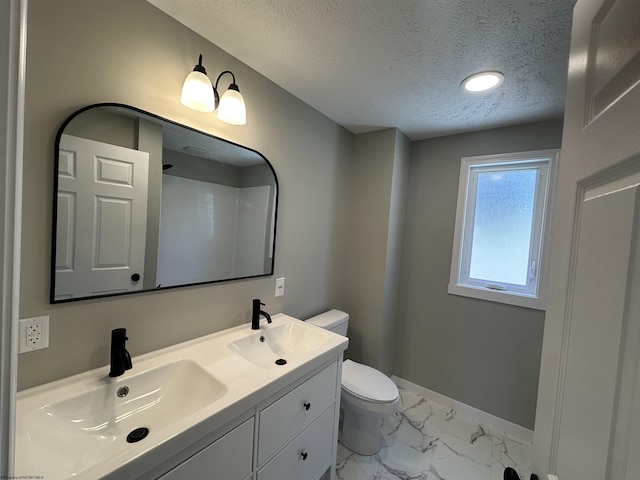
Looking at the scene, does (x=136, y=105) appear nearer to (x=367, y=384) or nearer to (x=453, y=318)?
(x=367, y=384)

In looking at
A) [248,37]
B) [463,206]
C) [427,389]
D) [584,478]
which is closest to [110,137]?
[248,37]

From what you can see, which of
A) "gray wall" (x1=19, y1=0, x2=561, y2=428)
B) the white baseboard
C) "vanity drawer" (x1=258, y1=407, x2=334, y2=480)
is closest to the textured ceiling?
"gray wall" (x1=19, y1=0, x2=561, y2=428)

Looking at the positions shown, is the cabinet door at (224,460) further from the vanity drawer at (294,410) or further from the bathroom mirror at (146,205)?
the bathroom mirror at (146,205)

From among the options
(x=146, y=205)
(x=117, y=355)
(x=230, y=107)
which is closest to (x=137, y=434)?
(x=117, y=355)

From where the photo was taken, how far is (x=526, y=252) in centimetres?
199

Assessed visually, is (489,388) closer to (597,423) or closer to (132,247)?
(597,423)

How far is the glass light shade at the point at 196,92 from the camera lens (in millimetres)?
1110

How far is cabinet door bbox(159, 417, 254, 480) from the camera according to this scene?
771 millimetres

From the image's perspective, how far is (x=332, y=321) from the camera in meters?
1.98

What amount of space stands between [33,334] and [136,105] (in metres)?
0.91

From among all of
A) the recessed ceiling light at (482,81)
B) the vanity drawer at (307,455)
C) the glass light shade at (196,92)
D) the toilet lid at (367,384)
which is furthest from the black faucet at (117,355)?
the recessed ceiling light at (482,81)

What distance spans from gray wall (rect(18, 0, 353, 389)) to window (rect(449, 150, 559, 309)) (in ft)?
4.57

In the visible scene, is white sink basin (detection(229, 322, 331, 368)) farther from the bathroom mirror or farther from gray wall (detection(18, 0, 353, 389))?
the bathroom mirror

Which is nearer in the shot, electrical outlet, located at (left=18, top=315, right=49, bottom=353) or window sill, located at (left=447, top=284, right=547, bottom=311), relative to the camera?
electrical outlet, located at (left=18, top=315, right=49, bottom=353)
